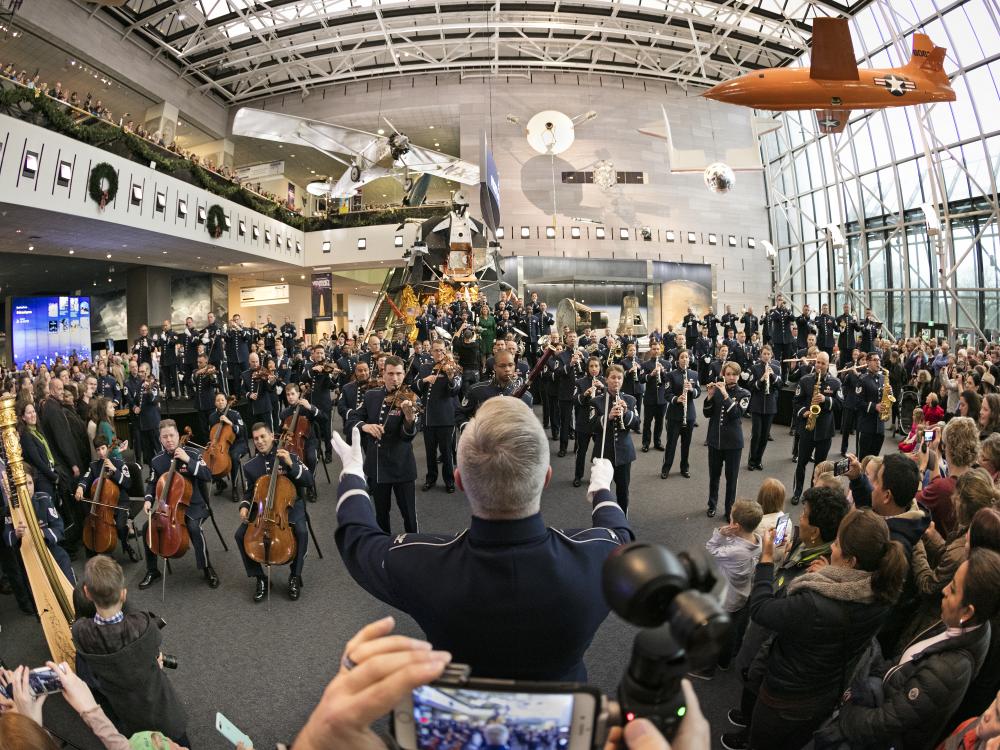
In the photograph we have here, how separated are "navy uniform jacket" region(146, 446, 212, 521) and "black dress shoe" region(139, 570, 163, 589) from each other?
57 centimetres

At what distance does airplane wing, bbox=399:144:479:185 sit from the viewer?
18688 mm

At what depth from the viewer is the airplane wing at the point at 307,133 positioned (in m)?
14.5

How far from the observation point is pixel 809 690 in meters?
2.31

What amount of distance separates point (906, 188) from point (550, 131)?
11.7 m

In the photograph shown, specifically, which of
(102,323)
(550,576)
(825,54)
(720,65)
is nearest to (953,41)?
(825,54)

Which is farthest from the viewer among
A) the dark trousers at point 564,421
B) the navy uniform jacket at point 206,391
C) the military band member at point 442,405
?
the navy uniform jacket at point 206,391

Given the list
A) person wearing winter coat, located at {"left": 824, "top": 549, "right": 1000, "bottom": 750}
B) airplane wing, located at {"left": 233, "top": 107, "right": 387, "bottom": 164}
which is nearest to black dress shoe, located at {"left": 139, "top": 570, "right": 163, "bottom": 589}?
person wearing winter coat, located at {"left": 824, "top": 549, "right": 1000, "bottom": 750}

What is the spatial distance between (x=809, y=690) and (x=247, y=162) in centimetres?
3110

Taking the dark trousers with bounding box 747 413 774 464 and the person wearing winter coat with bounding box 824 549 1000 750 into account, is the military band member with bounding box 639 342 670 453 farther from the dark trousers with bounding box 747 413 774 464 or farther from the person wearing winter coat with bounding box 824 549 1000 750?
the person wearing winter coat with bounding box 824 549 1000 750

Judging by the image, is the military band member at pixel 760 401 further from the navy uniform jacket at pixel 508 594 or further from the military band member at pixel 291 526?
the navy uniform jacket at pixel 508 594

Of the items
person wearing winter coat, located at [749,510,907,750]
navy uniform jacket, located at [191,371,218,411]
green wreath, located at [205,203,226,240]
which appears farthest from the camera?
green wreath, located at [205,203,226,240]

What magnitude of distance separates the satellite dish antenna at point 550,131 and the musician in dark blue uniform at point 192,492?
19155mm

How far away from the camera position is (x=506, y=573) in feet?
4.25

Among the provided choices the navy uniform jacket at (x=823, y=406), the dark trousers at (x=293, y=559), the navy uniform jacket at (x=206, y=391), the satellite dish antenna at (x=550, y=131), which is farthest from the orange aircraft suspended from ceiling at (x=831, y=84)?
the dark trousers at (x=293, y=559)
